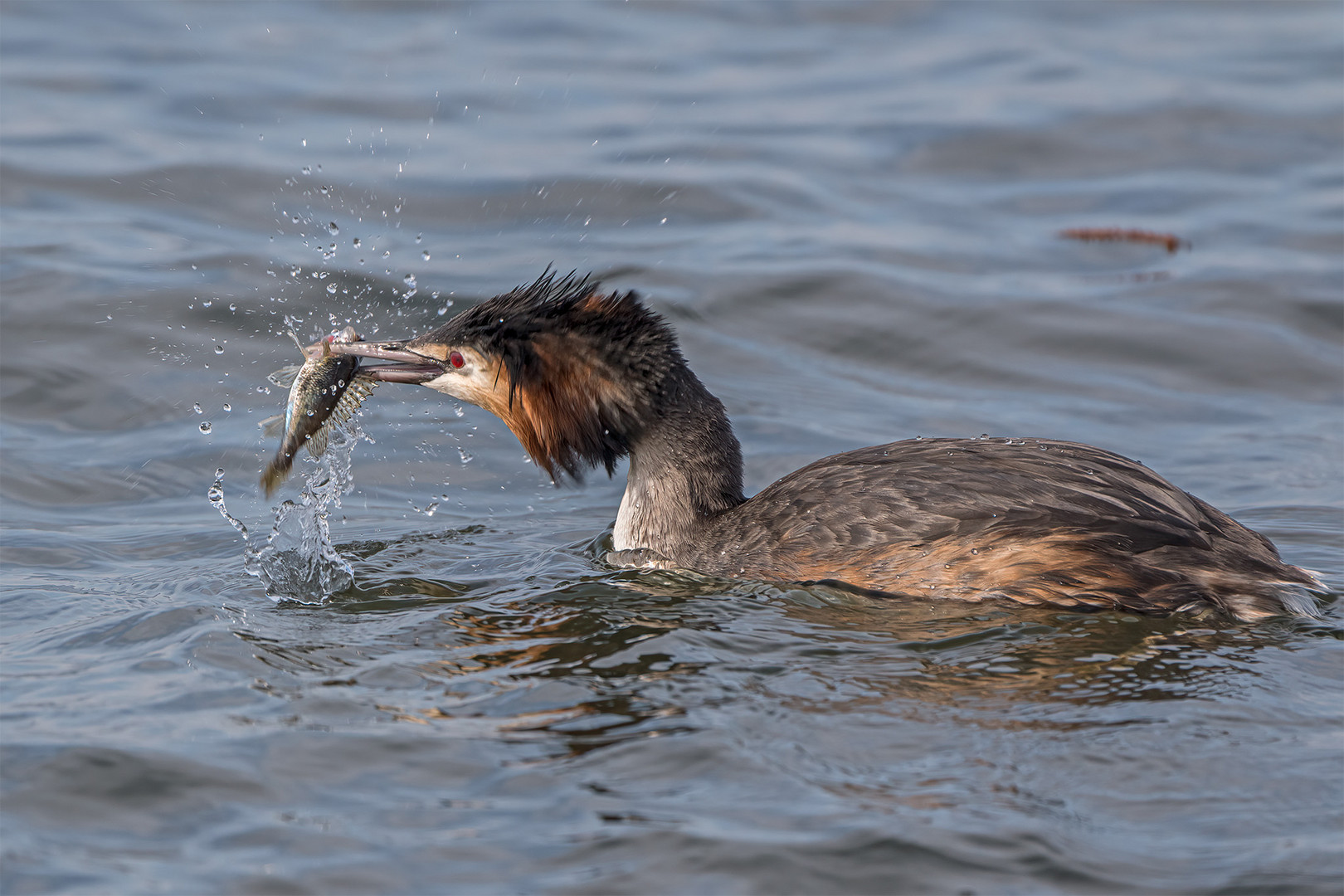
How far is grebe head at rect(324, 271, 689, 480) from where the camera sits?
714cm

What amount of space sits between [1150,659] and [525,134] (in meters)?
9.90

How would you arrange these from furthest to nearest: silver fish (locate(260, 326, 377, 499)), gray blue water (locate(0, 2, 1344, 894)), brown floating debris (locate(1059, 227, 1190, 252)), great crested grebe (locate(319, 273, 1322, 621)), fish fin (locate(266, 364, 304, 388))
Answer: brown floating debris (locate(1059, 227, 1190, 252)) → fish fin (locate(266, 364, 304, 388)) → silver fish (locate(260, 326, 377, 499)) → great crested grebe (locate(319, 273, 1322, 621)) → gray blue water (locate(0, 2, 1344, 894))

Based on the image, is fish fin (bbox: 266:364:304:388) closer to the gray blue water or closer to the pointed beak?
the pointed beak

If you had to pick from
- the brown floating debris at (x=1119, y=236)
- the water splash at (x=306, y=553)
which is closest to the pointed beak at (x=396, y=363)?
the water splash at (x=306, y=553)

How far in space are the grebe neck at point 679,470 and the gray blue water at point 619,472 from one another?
1.43 feet

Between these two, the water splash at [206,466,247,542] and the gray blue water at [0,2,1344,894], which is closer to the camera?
the gray blue water at [0,2,1344,894]

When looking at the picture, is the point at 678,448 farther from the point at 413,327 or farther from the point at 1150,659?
the point at 413,327

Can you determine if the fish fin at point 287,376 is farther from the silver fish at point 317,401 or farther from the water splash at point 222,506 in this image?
the water splash at point 222,506

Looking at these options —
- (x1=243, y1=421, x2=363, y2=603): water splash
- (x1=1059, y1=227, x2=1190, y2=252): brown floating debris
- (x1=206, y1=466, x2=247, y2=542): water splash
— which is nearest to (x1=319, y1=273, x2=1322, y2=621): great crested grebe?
(x1=243, y1=421, x2=363, y2=603): water splash

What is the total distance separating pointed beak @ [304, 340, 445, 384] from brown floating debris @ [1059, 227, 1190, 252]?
23.7ft

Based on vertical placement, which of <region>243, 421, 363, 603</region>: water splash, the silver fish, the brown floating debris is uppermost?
the brown floating debris

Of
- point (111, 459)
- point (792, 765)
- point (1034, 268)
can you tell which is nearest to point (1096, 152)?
point (1034, 268)

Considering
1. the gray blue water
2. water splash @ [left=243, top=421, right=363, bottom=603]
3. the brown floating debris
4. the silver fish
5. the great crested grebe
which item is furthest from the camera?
the brown floating debris

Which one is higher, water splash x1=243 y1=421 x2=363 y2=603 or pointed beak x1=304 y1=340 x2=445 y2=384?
pointed beak x1=304 y1=340 x2=445 y2=384
